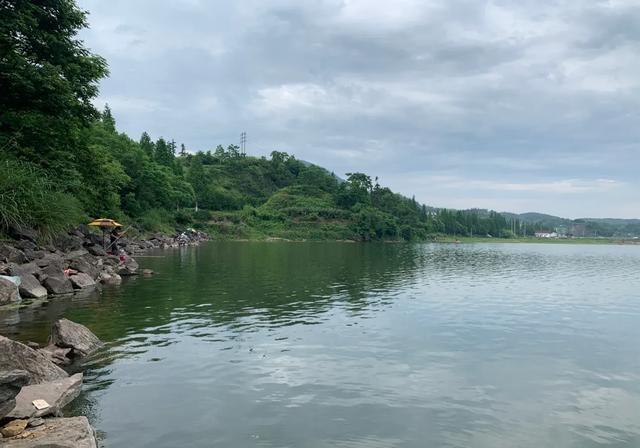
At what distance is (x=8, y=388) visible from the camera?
8.52m

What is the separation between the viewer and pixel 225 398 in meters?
12.1

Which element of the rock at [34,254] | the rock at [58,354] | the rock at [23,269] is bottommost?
the rock at [58,354]

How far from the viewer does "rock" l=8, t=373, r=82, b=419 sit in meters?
9.33

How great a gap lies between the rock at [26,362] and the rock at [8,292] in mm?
12516

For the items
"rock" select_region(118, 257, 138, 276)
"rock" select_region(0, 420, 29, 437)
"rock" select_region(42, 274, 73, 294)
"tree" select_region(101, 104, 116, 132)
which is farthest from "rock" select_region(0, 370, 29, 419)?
"tree" select_region(101, 104, 116, 132)

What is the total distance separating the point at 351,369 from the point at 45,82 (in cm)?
2687

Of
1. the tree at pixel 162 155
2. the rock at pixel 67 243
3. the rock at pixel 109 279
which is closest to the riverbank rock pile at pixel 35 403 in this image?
the rock at pixel 109 279

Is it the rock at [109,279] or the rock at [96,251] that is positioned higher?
A: the rock at [96,251]

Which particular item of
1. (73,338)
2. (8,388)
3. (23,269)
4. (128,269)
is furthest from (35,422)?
(128,269)

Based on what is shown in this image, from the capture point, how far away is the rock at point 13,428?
8328mm

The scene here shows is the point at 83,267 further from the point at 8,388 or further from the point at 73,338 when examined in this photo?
the point at 8,388

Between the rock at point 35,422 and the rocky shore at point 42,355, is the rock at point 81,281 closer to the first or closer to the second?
the rocky shore at point 42,355

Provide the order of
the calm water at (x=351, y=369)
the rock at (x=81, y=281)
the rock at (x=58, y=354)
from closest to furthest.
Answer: the calm water at (x=351, y=369) → the rock at (x=58, y=354) → the rock at (x=81, y=281)

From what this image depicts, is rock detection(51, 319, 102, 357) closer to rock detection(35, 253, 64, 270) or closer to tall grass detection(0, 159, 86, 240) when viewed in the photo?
tall grass detection(0, 159, 86, 240)
